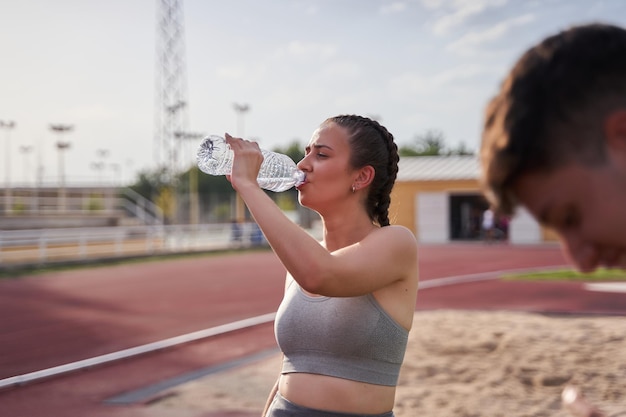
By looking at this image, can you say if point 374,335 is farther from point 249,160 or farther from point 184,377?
point 184,377

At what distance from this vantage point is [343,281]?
208 centimetres

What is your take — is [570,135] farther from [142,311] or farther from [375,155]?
[142,311]

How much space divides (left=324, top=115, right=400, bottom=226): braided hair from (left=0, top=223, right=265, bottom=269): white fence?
62.5ft

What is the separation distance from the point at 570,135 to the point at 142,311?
11644mm

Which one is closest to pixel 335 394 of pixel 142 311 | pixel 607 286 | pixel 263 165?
pixel 263 165

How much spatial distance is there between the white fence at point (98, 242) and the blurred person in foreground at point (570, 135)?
20508 millimetres

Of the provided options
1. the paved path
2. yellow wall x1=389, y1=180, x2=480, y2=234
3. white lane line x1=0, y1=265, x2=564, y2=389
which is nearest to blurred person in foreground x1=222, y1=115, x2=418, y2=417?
the paved path

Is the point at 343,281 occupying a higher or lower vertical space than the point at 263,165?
lower

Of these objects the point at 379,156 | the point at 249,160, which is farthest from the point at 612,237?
the point at 379,156

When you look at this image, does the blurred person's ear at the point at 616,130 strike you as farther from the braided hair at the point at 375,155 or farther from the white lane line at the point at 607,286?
the white lane line at the point at 607,286

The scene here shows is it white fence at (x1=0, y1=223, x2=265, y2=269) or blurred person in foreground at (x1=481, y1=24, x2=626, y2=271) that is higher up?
blurred person in foreground at (x1=481, y1=24, x2=626, y2=271)

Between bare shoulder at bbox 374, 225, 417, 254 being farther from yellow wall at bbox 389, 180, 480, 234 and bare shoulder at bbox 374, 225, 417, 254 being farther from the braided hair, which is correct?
yellow wall at bbox 389, 180, 480, 234

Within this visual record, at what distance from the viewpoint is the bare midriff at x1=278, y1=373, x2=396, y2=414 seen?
90.0 inches

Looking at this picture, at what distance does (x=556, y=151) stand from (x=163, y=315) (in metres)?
11.1
